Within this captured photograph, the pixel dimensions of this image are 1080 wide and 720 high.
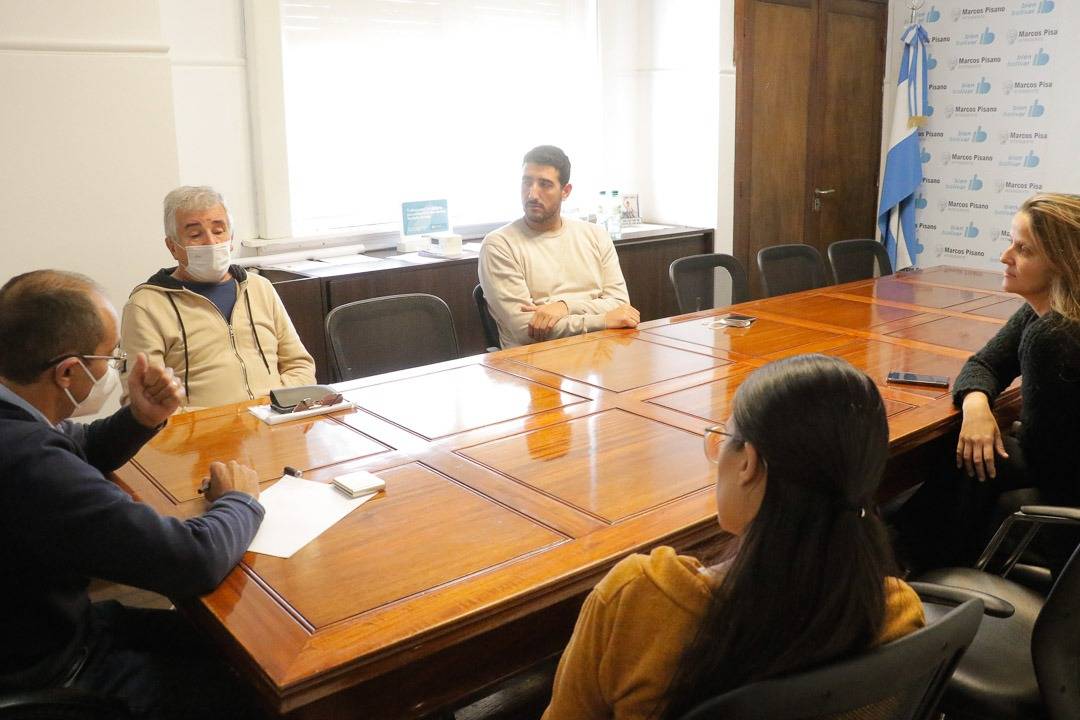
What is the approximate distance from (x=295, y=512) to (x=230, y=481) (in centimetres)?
13

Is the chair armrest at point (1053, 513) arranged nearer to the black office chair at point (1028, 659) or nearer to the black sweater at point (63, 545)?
the black office chair at point (1028, 659)

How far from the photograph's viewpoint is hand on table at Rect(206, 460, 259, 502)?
1.76m

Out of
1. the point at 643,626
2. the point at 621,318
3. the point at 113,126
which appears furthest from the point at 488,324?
the point at 643,626

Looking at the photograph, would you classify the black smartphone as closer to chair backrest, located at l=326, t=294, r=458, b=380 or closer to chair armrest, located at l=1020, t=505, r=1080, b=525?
chair armrest, located at l=1020, t=505, r=1080, b=525

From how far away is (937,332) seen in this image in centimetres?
328

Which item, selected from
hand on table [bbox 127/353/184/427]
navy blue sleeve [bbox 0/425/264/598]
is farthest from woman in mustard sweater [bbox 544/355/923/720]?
hand on table [bbox 127/353/184/427]

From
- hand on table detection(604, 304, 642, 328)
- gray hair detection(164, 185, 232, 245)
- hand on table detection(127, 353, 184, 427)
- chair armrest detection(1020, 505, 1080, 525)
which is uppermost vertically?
gray hair detection(164, 185, 232, 245)

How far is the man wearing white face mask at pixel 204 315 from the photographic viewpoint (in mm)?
2744

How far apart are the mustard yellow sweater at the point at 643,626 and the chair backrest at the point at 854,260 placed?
3753 mm

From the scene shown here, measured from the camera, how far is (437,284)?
4418 millimetres

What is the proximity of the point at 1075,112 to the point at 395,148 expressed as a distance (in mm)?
4215

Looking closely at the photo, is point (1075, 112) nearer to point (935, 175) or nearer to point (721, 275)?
point (935, 175)

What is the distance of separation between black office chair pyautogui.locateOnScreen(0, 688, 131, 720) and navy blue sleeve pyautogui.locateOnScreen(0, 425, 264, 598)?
170 millimetres

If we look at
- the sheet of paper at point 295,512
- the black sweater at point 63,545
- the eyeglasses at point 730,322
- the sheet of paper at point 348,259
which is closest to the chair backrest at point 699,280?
the eyeglasses at point 730,322
